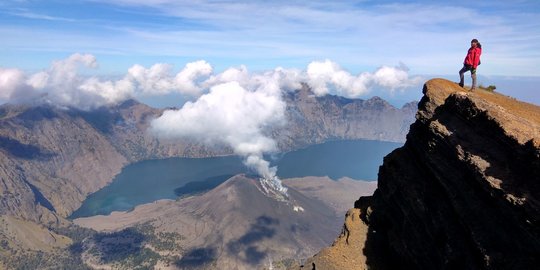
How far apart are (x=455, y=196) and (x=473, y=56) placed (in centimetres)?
1380

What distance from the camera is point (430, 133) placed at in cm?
3734

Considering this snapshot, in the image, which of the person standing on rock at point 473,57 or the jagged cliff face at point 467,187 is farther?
the person standing on rock at point 473,57

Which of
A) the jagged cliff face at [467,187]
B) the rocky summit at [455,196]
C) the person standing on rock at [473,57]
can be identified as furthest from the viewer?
the person standing on rock at [473,57]

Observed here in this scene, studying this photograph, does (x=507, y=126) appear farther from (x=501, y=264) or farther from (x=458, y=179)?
(x=501, y=264)

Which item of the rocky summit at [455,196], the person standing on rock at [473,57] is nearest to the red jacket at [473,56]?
the person standing on rock at [473,57]

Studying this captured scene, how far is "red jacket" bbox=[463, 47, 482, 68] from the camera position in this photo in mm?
37750

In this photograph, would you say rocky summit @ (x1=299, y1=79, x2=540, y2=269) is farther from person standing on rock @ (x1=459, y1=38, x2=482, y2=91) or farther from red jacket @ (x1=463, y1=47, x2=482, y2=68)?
red jacket @ (x1=463, y1=47, x2=482, y2=68)

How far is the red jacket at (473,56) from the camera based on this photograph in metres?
37.8

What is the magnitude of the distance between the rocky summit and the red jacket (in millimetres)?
4043

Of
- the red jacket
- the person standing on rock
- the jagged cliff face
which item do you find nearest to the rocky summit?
the jagged cliff face

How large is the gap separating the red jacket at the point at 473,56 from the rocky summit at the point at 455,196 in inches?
159

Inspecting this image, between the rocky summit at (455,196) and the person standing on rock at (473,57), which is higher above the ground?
the person standing on rock at (473,57)

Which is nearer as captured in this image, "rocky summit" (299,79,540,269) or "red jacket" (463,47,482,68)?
"rocky summit" (299,79,540,269)

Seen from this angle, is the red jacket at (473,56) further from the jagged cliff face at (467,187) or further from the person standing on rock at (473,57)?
the jagged cliff face at (467,187)
